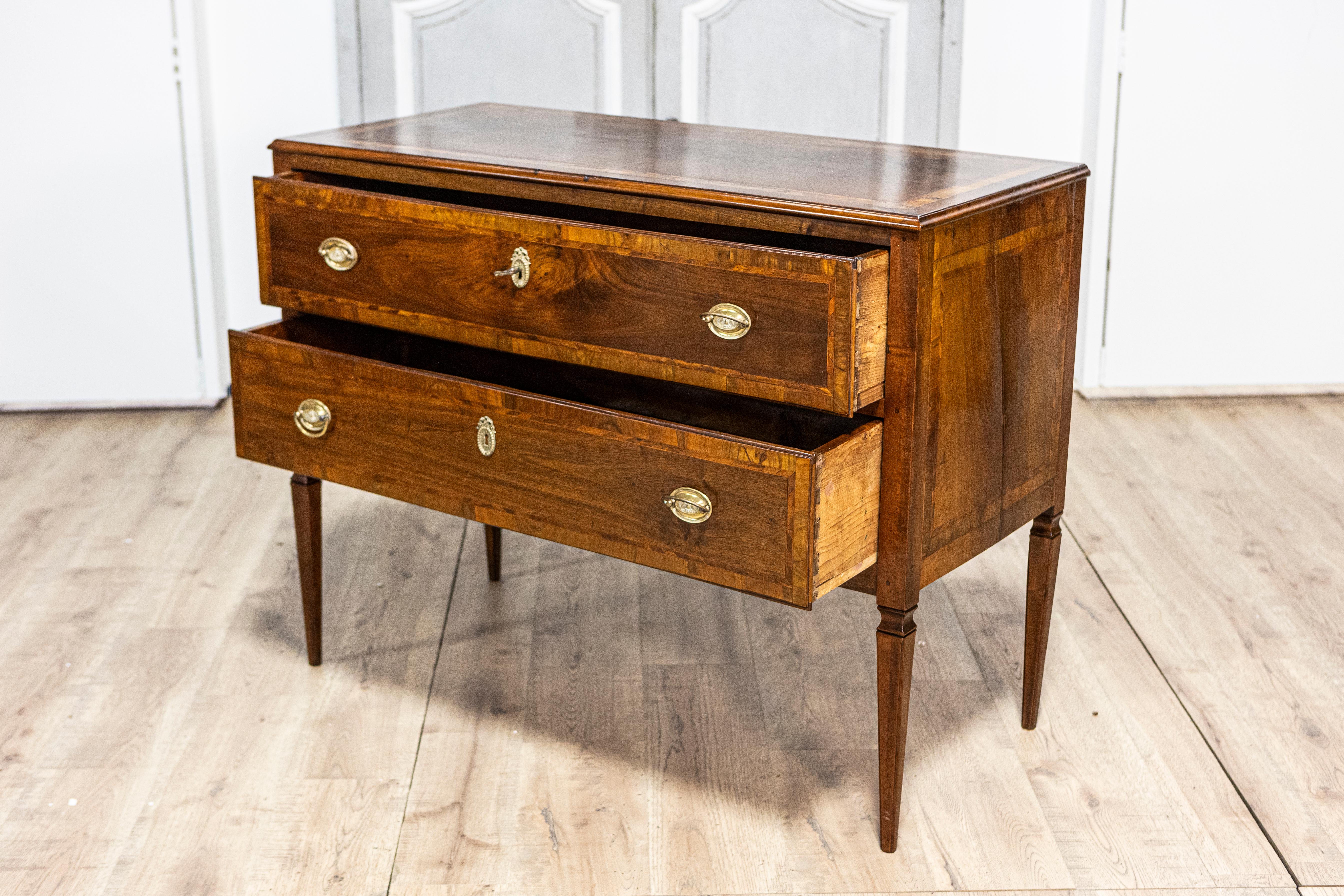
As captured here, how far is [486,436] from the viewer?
1.66 m

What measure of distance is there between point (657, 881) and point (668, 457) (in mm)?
486

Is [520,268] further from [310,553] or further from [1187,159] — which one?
[1187,159]

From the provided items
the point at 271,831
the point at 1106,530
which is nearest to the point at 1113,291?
the point at 1106,530

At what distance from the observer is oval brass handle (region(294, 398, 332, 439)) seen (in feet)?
5.90

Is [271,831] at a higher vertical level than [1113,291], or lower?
lower

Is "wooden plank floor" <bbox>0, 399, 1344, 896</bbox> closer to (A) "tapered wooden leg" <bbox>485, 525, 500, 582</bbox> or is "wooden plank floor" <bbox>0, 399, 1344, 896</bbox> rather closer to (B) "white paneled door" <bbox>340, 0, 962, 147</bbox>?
(A) "tapered wooden leg" <bbox>485, 525, 500, 582</bbox>

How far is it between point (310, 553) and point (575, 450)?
59cm

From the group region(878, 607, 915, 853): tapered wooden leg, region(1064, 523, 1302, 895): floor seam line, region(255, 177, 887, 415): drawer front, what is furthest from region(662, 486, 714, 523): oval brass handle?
region(1064, 523, 1302, 895): floor seam line

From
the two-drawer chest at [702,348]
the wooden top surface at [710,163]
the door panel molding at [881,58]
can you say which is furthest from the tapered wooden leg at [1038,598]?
the door panel molding at [881,58]

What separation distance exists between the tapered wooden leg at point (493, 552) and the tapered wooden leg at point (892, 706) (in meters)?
0.88

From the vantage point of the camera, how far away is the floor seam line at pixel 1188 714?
5.37 feet

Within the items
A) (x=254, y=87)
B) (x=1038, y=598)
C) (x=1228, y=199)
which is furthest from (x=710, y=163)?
(x=1228, y=199)

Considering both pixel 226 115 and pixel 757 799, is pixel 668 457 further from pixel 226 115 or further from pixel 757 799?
pixel 226 115

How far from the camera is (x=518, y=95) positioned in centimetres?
328
